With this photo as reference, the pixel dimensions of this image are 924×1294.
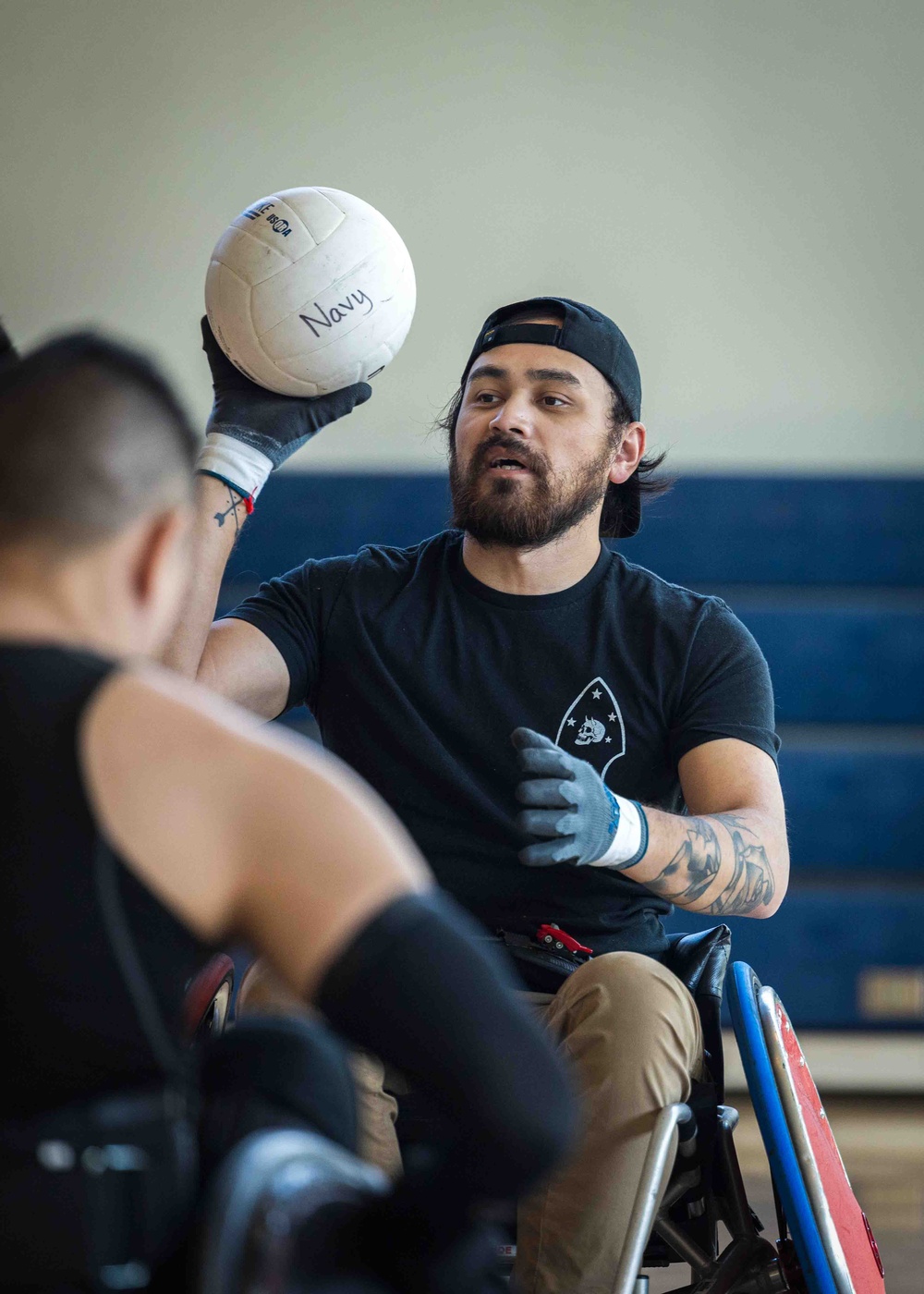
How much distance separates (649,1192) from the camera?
1.19 m

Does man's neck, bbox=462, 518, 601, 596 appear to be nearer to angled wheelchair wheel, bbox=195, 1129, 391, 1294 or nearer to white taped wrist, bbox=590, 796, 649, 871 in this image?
white taped wrist, bbox=590, 796, 649, 871

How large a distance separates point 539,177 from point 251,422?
2.02 m

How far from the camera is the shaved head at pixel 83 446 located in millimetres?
646

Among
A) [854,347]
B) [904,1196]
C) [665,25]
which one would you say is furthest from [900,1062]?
[665,25]

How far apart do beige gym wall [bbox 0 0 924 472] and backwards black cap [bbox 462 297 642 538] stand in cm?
149

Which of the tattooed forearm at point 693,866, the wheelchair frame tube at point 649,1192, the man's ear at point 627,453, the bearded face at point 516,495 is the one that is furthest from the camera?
the man's ear at point 627,453

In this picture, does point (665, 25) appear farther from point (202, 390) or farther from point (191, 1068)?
point (191, 1068)

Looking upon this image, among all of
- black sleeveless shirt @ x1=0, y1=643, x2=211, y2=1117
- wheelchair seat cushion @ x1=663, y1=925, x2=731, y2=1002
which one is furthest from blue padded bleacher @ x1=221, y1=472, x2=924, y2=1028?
black sleeveless shirt @ x1=0, y1=643, x2=211, y2=1117

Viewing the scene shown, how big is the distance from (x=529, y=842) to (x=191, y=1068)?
0.91 m

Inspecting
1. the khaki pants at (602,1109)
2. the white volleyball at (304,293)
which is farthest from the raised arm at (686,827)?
the white volleyball at (304,293)

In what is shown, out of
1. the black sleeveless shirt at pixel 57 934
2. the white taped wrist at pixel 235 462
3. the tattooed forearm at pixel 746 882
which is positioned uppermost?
the white taped wrist at pixel 235 462

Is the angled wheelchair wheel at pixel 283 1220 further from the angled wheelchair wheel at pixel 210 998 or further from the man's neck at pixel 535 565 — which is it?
the man's neck at pixel 535 565

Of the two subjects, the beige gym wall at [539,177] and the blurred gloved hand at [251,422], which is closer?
the blurred gloved hand at [251,422]

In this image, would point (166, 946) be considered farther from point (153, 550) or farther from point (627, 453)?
point (627, 453)
